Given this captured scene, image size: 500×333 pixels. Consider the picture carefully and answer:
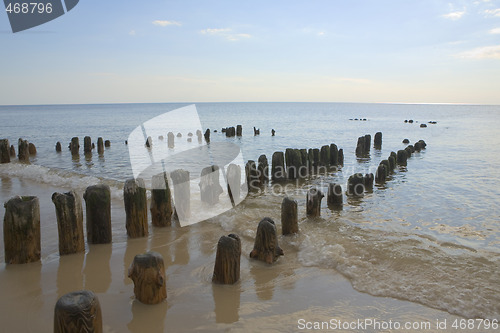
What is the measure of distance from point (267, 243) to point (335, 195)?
13.9ft

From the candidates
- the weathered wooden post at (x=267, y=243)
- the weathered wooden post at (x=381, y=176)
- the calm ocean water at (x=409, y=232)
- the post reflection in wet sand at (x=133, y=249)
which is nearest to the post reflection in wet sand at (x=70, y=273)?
the post reflection in wet sand at (x=133, y=249)

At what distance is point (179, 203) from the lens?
823 centimetres

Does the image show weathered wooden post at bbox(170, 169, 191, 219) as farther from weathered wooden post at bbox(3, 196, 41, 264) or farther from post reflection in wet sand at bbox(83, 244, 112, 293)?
weathered wooden post at bbox(3, 196, 41, 264)

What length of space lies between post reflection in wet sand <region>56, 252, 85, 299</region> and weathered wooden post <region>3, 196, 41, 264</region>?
1.56 feet

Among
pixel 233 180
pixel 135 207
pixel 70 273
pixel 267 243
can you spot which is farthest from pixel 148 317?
pixel 233 180

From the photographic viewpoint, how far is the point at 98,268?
18.6 ft

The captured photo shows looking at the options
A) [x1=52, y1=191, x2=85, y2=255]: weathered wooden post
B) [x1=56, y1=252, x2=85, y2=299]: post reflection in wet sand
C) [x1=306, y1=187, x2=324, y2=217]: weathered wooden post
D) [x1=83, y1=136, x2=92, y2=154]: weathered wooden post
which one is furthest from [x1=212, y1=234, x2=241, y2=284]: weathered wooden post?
[x1=83, y1=136, x2=92, y2=154]: weathered wooden post

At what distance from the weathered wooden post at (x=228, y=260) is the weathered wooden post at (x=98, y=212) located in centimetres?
248

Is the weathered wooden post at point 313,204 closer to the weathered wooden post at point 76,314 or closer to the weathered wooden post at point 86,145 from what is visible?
the weathered wooden post at point 76,314

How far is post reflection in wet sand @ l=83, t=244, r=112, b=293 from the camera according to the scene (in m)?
5.14

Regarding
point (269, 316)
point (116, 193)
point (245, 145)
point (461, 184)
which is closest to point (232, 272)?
point (269, 316)

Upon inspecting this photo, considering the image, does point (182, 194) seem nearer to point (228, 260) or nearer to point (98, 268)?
point (98, 268)

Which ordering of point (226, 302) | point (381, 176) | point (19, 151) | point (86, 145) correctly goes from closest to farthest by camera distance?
point (226, 302) → point (381, 176) → point (19, 151) → point (86, 145)

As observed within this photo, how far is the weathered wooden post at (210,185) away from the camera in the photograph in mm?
9688
